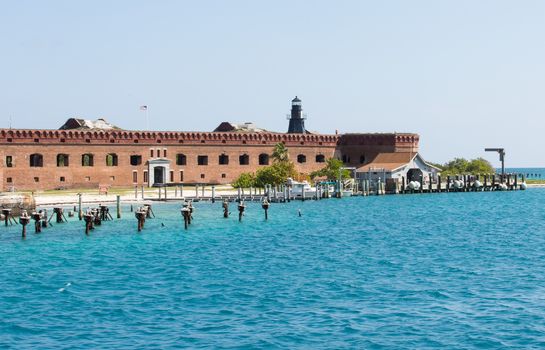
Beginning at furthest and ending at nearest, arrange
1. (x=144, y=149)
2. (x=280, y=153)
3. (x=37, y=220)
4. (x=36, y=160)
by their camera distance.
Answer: (x=280, y=153) → (x=144, y=149) → (x=36, y=160) → (x=37, y=220)

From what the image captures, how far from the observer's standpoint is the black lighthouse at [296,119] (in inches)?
4624

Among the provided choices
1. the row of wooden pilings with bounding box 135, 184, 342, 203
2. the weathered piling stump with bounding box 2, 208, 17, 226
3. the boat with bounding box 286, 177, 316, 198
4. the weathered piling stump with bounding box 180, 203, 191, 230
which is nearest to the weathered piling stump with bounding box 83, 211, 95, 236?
the weathered piling stump with bounding box 180, 203, 191, 230

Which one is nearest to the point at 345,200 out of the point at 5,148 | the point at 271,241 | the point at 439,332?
the point at 5,148

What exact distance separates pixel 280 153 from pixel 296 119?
806 inches

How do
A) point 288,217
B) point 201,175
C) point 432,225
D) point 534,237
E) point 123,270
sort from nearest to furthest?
point 123,270 → point 534,237 → point 432,225 → point 288,217 → point 201,175

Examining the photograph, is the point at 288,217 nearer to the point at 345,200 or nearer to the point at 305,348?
the point at 345,200

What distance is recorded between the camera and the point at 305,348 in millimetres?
23500

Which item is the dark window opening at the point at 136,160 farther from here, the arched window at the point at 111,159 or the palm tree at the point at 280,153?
the palm tree at the point at 280,153

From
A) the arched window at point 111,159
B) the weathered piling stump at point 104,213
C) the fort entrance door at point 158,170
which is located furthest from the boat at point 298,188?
the weathered piling stump at point 104,213

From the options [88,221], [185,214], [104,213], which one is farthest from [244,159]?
[88,221]

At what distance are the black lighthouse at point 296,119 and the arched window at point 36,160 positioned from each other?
1503 inches

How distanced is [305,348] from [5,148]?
7010 cm

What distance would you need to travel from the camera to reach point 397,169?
332ft

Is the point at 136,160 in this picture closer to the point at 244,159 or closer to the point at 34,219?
the point at 244,159
